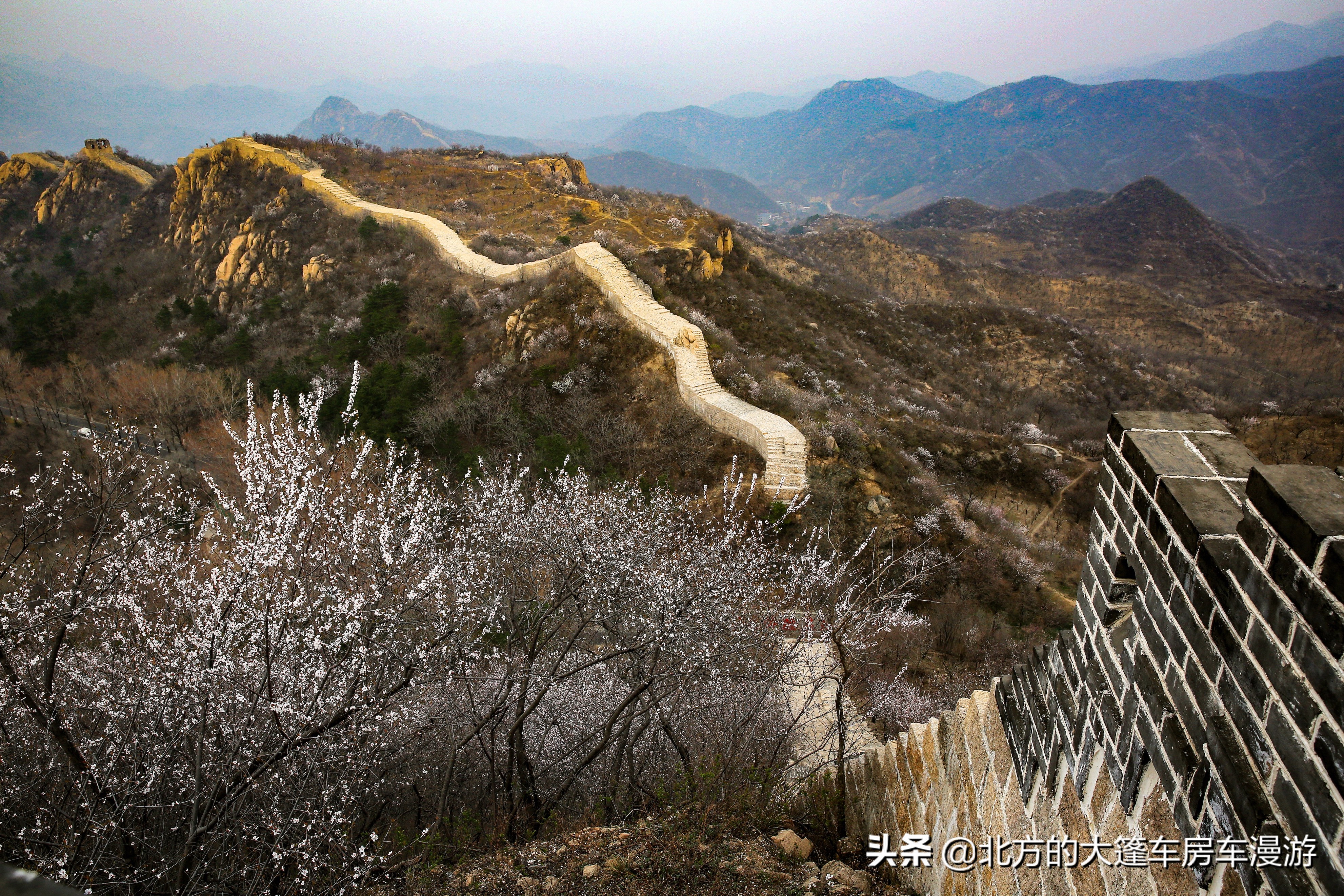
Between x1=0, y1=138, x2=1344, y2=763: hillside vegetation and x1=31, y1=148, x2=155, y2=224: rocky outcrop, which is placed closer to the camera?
x1=0, y1=138, x2=1344, y2=763: hillside vegetation

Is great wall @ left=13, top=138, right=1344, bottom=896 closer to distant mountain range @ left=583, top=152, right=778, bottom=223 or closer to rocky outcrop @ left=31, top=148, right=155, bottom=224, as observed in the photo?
rocky outcrop @ left=31, top=148, right=155, bottom=224

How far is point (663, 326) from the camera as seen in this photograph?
648 inches

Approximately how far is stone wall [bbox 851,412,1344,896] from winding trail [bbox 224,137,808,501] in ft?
29.7

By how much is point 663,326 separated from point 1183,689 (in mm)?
15024

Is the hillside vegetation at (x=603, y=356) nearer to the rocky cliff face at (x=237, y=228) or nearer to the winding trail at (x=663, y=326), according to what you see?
the rocky cliff face at (x=237, y=228)

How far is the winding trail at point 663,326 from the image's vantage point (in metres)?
12.8

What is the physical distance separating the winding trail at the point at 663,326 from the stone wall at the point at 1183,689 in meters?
9.06

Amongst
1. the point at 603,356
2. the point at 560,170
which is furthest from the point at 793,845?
the point at 560,170

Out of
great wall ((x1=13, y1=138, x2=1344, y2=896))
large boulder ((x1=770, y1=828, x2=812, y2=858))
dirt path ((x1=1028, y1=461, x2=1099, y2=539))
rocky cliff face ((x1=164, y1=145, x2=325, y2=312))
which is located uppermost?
rocky cliff face ((x1=164, y1=145, x2=325, y2=312))

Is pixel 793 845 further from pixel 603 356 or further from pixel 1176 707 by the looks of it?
pixel 603 356

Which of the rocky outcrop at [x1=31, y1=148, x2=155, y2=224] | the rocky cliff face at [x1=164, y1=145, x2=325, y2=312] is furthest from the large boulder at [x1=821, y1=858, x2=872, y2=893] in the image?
the rocky outcrop at [x1=31, y1=148, x2=155, y2=224]

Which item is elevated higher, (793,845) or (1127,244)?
(1127,244)

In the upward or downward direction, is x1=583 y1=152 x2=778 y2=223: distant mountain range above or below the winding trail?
above

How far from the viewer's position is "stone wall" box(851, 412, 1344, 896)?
63.7 inches
